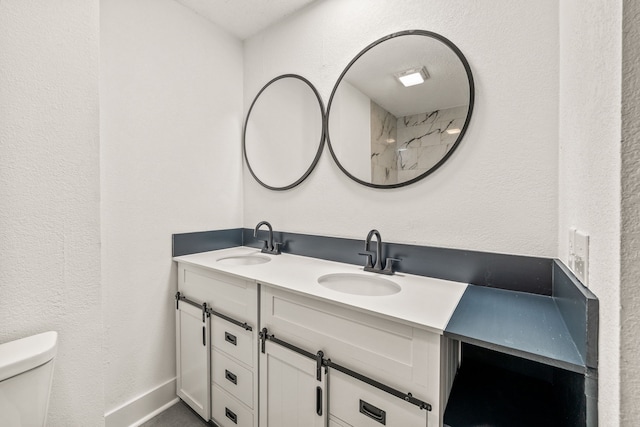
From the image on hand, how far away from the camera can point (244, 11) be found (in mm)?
1842

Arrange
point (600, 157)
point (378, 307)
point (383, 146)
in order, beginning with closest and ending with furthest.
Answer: point (600, 157)
point (378, 307)
point (383, 146)

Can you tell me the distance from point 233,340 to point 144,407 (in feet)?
2.54

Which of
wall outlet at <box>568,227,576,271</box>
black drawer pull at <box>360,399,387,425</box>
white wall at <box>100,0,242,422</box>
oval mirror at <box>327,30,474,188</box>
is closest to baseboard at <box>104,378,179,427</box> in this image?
white wall at <box>100,0,242,422</box>

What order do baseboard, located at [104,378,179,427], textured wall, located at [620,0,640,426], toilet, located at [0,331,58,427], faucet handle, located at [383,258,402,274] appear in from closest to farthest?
textured wall, located at [620,0,640,426]
toilet, located at [0,331,58,427]
faucet handle, located at [383,258,402,274]
baseboard, located at [104,378,179,427]

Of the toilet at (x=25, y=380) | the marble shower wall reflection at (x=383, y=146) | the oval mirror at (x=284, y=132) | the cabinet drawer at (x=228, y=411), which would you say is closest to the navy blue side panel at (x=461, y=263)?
the marble shower wall reflection at (x=383, y=146)

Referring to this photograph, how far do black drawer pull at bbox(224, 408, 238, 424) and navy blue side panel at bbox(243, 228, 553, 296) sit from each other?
0.94m

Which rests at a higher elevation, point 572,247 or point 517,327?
point 572,247

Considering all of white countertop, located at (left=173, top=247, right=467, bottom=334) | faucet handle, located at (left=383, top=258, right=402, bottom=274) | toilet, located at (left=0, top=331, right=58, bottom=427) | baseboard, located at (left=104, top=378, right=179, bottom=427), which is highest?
faucet handle, located at (left=383, top=258, right=402, bottom=274)

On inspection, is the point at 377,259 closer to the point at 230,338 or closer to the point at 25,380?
the point at 230,338

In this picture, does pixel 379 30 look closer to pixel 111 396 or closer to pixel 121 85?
pixel 121 85

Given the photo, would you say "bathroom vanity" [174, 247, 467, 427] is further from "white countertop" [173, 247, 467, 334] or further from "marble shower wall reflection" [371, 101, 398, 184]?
"marble shower wall reflection" [371, 101, 398, 184]

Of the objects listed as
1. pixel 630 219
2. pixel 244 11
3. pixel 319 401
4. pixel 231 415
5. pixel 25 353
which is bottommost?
pixel 231 415

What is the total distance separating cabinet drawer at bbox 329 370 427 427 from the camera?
34.6 inches

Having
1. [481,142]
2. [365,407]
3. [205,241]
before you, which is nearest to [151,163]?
[205,241]
